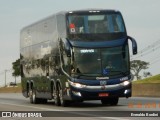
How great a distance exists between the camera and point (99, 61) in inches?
1061

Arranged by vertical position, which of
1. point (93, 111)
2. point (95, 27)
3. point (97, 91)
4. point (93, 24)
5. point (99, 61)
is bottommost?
point (93, 111)

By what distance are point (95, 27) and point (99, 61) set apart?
1.41m

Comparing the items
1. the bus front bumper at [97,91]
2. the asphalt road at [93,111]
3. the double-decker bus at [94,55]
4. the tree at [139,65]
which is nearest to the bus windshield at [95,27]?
the double-decker bus at [94,55]

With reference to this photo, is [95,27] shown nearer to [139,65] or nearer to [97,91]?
[97,91]

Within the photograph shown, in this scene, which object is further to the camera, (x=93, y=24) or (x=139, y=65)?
(x=139, y=65)

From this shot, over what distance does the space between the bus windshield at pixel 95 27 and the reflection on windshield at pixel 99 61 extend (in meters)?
0.58

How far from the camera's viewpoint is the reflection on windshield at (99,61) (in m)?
26.9

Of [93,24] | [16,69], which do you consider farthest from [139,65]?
[93,24]

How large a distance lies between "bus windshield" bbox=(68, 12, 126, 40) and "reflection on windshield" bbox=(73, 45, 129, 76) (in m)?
0.58

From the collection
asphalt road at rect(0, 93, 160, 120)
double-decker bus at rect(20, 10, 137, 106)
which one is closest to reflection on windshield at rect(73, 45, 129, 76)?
double-decker bus at rect(20, 10, 137, 106)

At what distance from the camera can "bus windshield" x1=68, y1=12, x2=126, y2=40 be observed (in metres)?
27.1

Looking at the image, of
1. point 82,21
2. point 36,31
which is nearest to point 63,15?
point 82,21

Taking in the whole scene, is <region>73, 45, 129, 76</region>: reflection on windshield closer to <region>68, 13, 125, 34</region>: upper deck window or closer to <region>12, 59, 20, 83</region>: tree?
<region>68, 13, 125, 34</region>: upper deck window

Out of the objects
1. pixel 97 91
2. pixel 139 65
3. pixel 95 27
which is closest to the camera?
pixel 97 91
